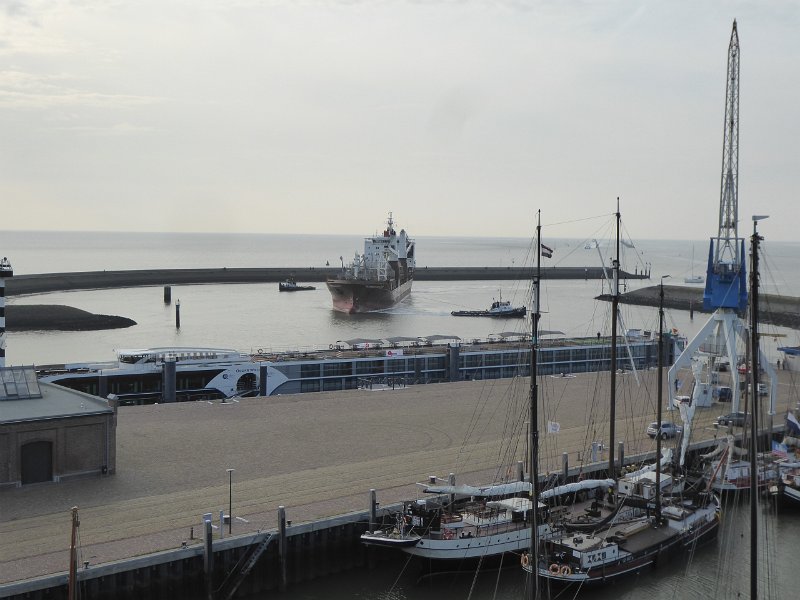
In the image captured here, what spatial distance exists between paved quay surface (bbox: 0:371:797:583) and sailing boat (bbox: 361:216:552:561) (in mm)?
1603

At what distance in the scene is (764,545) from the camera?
3089cm

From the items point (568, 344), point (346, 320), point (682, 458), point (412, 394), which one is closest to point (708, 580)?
point (682, 458)

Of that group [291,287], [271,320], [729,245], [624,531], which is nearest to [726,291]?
[729,245]

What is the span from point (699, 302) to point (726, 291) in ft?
303

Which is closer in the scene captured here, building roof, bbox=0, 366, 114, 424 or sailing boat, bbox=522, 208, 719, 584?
sailing boat, bbox=522, 208, 719, 584

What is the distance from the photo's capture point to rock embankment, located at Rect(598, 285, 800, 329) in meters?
105

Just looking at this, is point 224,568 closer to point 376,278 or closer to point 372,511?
point 372,511

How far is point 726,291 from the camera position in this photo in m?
45.2

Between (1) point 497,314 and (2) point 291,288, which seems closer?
(1) point 497,314

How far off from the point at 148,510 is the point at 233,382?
69.3 feet

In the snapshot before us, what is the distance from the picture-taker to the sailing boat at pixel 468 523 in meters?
26.3

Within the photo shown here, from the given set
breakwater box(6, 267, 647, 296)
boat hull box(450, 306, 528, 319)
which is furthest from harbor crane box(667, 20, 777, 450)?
breakwater box(6, 267, 647, 296)

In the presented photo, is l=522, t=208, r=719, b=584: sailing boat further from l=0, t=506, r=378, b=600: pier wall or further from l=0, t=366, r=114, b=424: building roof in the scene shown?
l=0, t=366, r=114, b=424: building roof

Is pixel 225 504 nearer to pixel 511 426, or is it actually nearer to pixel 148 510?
pixel 148 510
